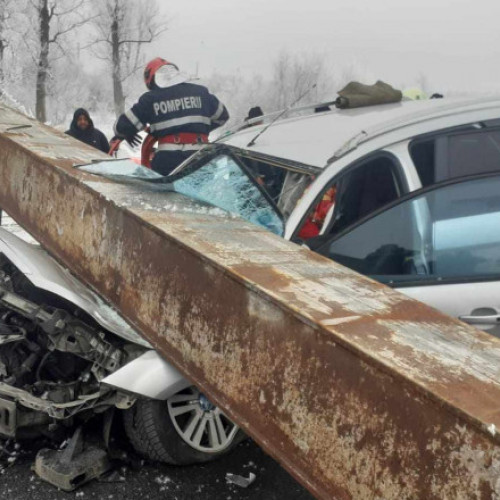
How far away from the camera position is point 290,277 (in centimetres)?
199

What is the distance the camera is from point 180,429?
2.79 m

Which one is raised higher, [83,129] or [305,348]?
[83,129]

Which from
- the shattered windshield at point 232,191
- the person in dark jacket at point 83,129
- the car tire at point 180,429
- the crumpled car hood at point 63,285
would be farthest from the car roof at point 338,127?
the person in dark jacket at point 83,129

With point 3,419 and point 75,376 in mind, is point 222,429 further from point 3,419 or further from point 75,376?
point 3,419

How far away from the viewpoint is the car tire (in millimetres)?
2723

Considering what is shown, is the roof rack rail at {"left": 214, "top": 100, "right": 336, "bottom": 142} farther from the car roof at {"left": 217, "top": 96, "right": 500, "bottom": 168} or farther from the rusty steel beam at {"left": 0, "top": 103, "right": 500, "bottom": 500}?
the rusty steel beam at {"left": 0, "top": 103, "right": 500, "bottom": 500}

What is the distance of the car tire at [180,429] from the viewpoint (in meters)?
2.72

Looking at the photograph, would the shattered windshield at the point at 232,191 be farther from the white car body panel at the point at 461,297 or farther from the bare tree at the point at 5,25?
the bare tree at the point at 5,25

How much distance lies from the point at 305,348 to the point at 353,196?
1.42 metres

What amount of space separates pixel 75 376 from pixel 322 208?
138cm

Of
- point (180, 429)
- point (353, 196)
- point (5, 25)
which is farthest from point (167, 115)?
point (5, 25)

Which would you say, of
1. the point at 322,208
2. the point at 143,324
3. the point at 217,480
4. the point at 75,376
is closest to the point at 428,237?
the point at 322,208

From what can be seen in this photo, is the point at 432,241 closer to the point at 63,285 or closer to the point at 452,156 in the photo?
the point at 452,156

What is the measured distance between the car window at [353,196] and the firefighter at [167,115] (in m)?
1.98
